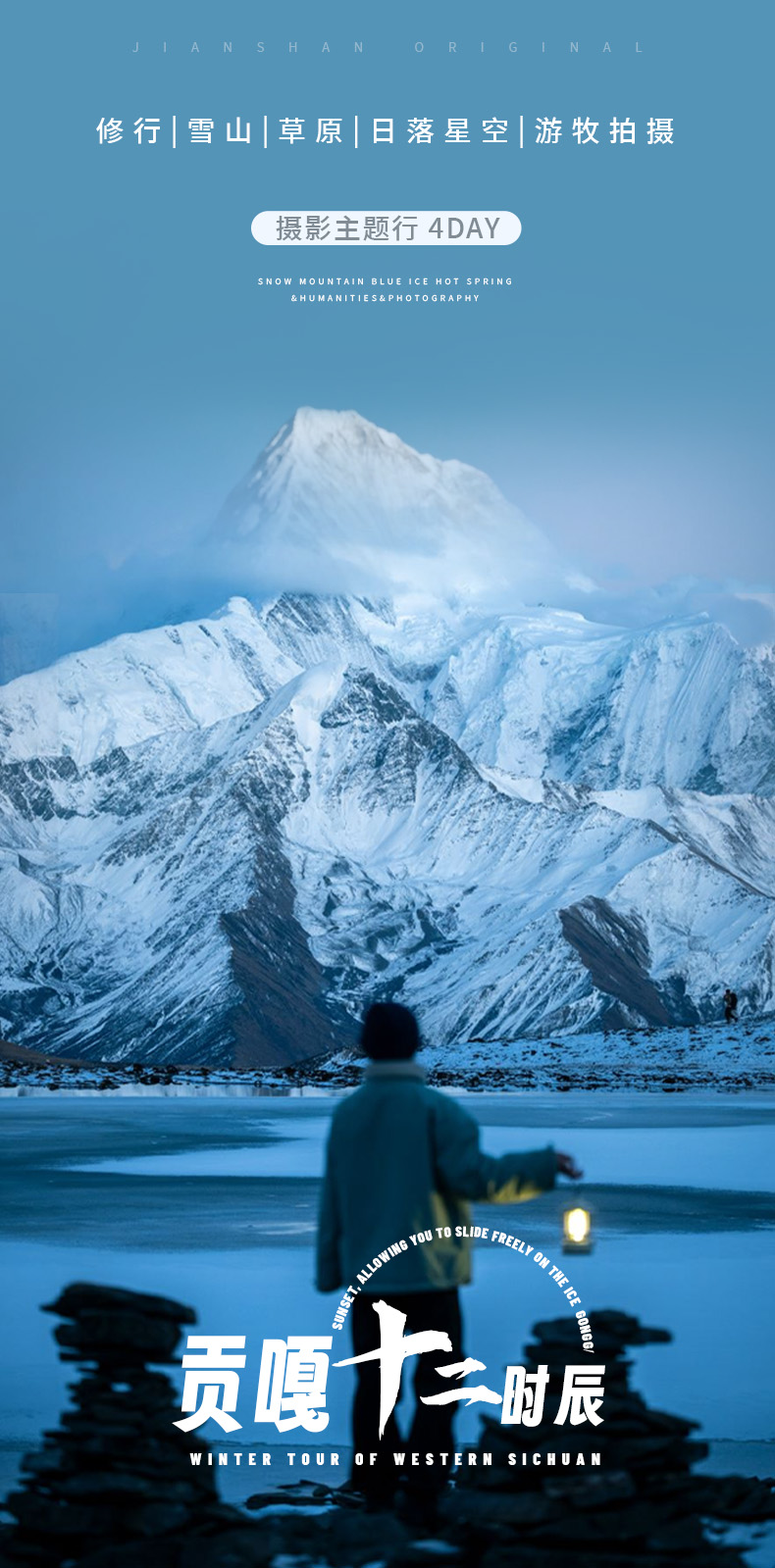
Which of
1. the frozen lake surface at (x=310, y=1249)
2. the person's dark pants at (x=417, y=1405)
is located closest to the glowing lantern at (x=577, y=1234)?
the person's dark pants at (x=417, y=1405)

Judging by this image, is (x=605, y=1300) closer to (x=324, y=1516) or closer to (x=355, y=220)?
(x=324, y=1516)

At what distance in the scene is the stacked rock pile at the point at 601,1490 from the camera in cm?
832

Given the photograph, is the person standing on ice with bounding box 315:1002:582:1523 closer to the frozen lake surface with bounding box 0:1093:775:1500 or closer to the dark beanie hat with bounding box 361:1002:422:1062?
the dark beanie hat with bounding box 361:1002:422:1062

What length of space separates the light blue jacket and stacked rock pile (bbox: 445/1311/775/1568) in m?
0.75

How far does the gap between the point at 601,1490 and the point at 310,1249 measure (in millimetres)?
10327

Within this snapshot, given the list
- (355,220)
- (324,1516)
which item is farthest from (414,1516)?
(355,220)

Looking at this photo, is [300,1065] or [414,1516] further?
[300,1065]

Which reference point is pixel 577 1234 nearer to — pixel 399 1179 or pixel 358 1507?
pixel 399 1179

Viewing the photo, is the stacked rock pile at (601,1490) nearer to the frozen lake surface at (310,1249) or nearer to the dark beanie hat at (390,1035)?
the dark beanie hat at (390,1035)

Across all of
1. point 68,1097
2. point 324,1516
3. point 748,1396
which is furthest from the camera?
point 68,1097

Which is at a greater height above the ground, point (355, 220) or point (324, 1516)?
point (355, 220)

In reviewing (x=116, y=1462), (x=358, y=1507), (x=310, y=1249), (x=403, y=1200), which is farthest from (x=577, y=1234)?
(x=310, y=1249)

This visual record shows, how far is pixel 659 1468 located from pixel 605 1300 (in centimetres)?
657

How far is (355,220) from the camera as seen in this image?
55.8 ft
